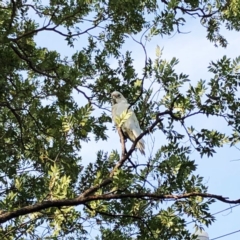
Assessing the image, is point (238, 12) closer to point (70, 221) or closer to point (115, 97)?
point (115, 97)

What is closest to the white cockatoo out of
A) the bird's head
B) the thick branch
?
the bird's head

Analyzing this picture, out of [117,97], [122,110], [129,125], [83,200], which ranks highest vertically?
[117,97]

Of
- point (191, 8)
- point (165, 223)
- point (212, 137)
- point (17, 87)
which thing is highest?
point (191, 8)

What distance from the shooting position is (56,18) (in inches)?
173

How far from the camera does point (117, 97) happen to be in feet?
14.2

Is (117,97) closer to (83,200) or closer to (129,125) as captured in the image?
(129,125)

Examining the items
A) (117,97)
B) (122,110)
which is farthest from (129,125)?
(117,97)

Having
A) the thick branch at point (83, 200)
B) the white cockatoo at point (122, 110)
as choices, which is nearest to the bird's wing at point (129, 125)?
the white cockatoo at point (122, 110)

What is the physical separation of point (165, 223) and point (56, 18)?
211 centimetres

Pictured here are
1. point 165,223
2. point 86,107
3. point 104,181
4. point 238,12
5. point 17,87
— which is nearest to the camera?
point 86,107

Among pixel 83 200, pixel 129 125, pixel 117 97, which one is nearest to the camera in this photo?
pixel 83 200

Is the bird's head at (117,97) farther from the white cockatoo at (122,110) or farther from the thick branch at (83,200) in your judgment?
the thick branch at (83,200)

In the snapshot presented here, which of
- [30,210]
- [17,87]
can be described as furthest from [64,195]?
[17,87]

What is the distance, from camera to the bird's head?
421 centimetres
